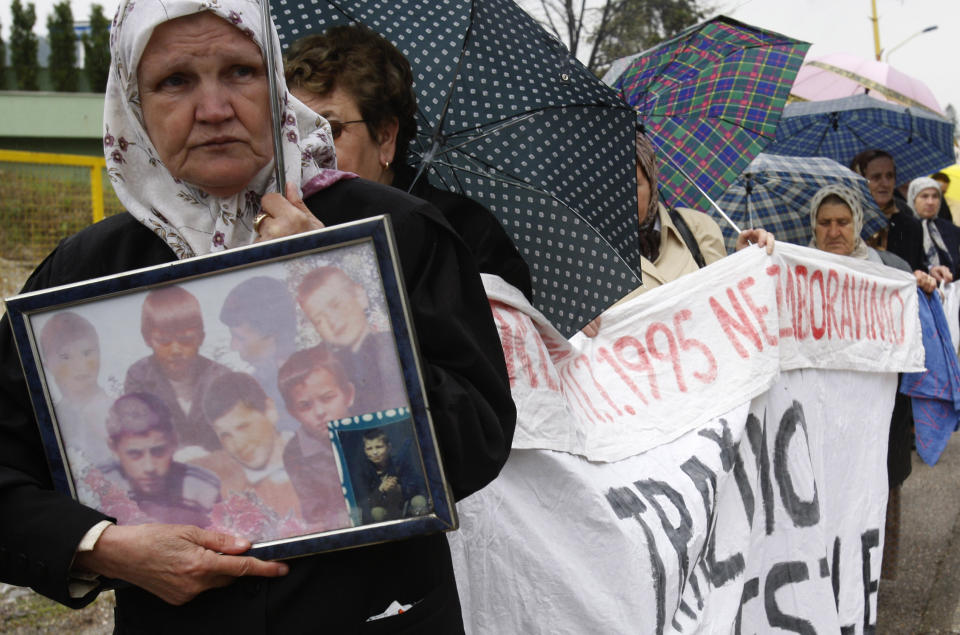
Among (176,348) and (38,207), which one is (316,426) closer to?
(176,348)

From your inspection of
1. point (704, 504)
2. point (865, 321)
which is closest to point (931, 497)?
point (865, 321)

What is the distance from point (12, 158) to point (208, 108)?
6393 mm

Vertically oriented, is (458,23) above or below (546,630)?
above

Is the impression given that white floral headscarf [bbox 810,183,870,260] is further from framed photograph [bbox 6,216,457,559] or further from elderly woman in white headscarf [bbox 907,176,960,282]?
framed photograph [bbox 6,216,457,559]

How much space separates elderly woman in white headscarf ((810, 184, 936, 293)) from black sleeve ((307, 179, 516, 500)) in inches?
153

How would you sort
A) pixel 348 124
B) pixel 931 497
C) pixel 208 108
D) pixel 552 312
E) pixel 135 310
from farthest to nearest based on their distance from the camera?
pixel 931 497 < pixel 552 312 < pixel 348 124 < pixel 208 108 < pixel 135 310

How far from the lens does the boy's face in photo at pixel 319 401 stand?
1.40m

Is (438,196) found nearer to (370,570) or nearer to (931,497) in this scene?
(370,570)

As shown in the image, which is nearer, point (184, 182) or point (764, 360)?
point (184, 182)

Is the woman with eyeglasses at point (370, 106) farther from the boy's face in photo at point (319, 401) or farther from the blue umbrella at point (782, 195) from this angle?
the blue umbrella at point (782, 195)

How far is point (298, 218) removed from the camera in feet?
4.73

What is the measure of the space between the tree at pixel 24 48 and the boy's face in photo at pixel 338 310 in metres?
36.0

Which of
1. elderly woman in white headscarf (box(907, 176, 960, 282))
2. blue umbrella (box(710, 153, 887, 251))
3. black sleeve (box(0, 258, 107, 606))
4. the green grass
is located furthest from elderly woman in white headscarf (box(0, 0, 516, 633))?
the green grass

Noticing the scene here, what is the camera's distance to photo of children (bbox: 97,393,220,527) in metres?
1.44
